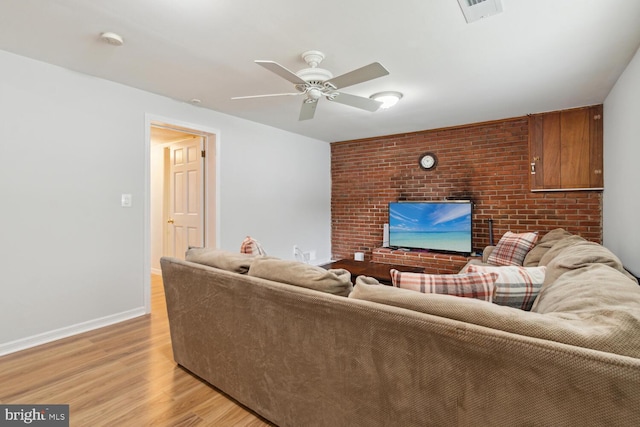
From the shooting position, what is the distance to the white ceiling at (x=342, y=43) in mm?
1818

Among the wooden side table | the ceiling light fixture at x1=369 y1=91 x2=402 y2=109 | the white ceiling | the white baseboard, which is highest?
the white ceiling

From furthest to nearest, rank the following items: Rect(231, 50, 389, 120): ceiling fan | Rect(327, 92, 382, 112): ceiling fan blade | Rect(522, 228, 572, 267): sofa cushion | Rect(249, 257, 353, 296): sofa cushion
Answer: Rect(522, 228, 572, 267): sofa cushion < Rect(327, 92, 382, 112): ceiling fan blade < Rect(231, 50, 389, 120): ceiling fan < Rect(249, 257, 353, 296): sofa cushion

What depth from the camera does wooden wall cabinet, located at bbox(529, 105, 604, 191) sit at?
360 cm

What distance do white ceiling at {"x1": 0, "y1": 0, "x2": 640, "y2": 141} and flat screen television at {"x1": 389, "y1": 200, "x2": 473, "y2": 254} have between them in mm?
1711

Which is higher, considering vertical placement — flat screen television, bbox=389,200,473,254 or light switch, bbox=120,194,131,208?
light switch, bbox=120,194,131,208

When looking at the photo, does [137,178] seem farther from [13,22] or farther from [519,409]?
[519,409]

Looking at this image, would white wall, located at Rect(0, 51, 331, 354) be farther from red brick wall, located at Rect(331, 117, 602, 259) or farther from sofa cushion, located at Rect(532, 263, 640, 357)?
sofa cushion, located at Rect(532, 263, 640, 357)

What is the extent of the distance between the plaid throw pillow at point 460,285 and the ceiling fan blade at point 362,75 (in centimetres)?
133

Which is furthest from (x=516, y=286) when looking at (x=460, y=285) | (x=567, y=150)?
(x=567, y=150)

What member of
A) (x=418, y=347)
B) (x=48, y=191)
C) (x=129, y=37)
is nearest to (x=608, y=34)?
(x=418, y=347)

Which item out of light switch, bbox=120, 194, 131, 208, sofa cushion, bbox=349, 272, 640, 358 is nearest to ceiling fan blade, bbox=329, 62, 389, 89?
sofa cushion, bbox=349, 272, 640, 358

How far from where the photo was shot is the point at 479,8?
1.79 meters

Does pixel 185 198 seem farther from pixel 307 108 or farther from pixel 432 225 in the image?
pixel 432 225

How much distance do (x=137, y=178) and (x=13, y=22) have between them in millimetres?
1429
